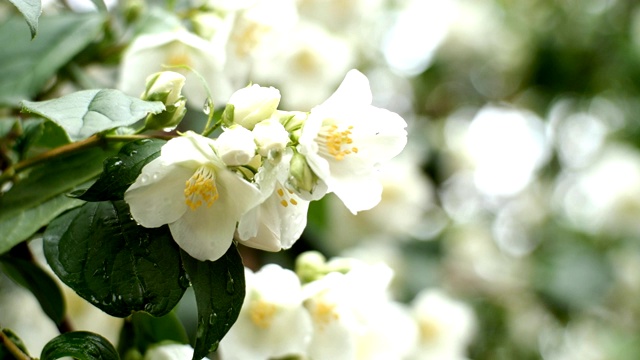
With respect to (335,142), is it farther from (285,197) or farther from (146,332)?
(146,332)

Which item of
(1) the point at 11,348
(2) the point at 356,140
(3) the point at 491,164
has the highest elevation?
(2) the point at 356,140

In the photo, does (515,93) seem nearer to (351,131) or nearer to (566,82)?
(566,82)

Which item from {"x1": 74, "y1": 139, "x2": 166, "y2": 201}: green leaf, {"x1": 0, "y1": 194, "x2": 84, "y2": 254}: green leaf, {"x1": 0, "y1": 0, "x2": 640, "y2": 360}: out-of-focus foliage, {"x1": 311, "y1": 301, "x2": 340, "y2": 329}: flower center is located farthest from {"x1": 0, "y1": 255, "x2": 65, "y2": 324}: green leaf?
{"x1": 0, "y1": 0, "x2": 640, "y2": 360}: out-of-focus foliage

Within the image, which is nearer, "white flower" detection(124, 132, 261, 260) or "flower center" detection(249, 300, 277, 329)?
"white flower" detection(124, 132, 261, 260)

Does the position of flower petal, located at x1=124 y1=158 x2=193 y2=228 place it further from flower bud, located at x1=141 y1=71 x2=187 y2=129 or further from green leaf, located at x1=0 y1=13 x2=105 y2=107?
green leaf, located at x1=0 y1=13 x2=105 y2=107

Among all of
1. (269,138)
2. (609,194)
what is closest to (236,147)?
(269,138)

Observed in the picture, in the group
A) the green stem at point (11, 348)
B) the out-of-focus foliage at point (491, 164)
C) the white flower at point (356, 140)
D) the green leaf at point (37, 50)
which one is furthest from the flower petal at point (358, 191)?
the out-of-focus foliage at point (491, 164)
